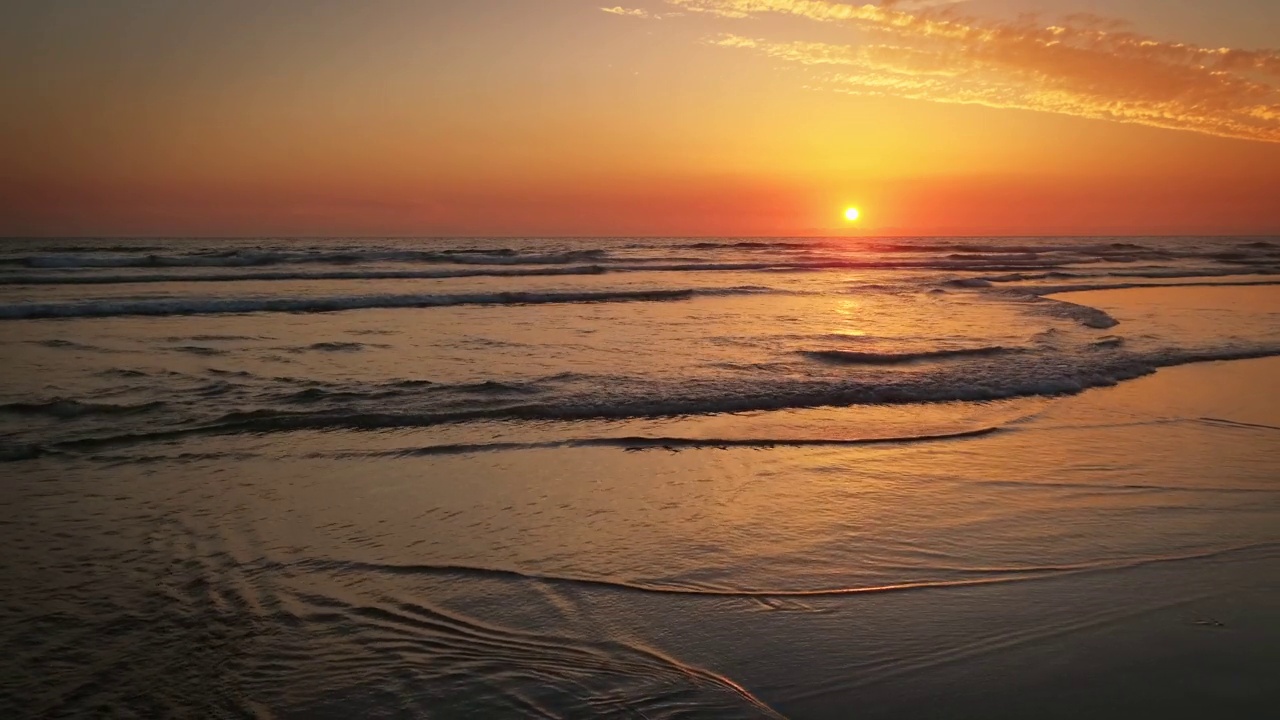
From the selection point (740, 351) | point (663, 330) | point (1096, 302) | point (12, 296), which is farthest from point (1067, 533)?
point (12, 296)

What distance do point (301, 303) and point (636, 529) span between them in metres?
16.1

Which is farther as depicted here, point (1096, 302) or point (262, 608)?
point (1096, 302)

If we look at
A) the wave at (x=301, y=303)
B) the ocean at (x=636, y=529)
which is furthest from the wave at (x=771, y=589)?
the wave at (x=301, y=303)

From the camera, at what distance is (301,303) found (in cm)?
1906

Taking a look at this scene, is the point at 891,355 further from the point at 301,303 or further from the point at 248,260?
the point at 248,260

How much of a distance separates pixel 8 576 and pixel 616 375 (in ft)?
20.6

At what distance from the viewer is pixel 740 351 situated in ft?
38.8

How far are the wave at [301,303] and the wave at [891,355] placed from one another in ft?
31.0

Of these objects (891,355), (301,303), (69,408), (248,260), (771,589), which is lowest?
(771,589)

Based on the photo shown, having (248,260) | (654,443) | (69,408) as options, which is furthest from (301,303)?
(248,260)

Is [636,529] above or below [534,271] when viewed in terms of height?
below

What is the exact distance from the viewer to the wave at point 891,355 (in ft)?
36.3

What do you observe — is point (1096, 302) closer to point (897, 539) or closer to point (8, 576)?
point (897, 539)

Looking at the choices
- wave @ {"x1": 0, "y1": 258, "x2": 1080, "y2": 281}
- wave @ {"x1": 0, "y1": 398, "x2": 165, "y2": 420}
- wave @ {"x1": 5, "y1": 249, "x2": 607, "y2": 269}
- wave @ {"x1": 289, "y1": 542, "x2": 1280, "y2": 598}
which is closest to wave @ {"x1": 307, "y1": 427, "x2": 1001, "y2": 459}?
wave @ {"x1": 289, "y1": 542, "x2": 1280, "y2": 598}
